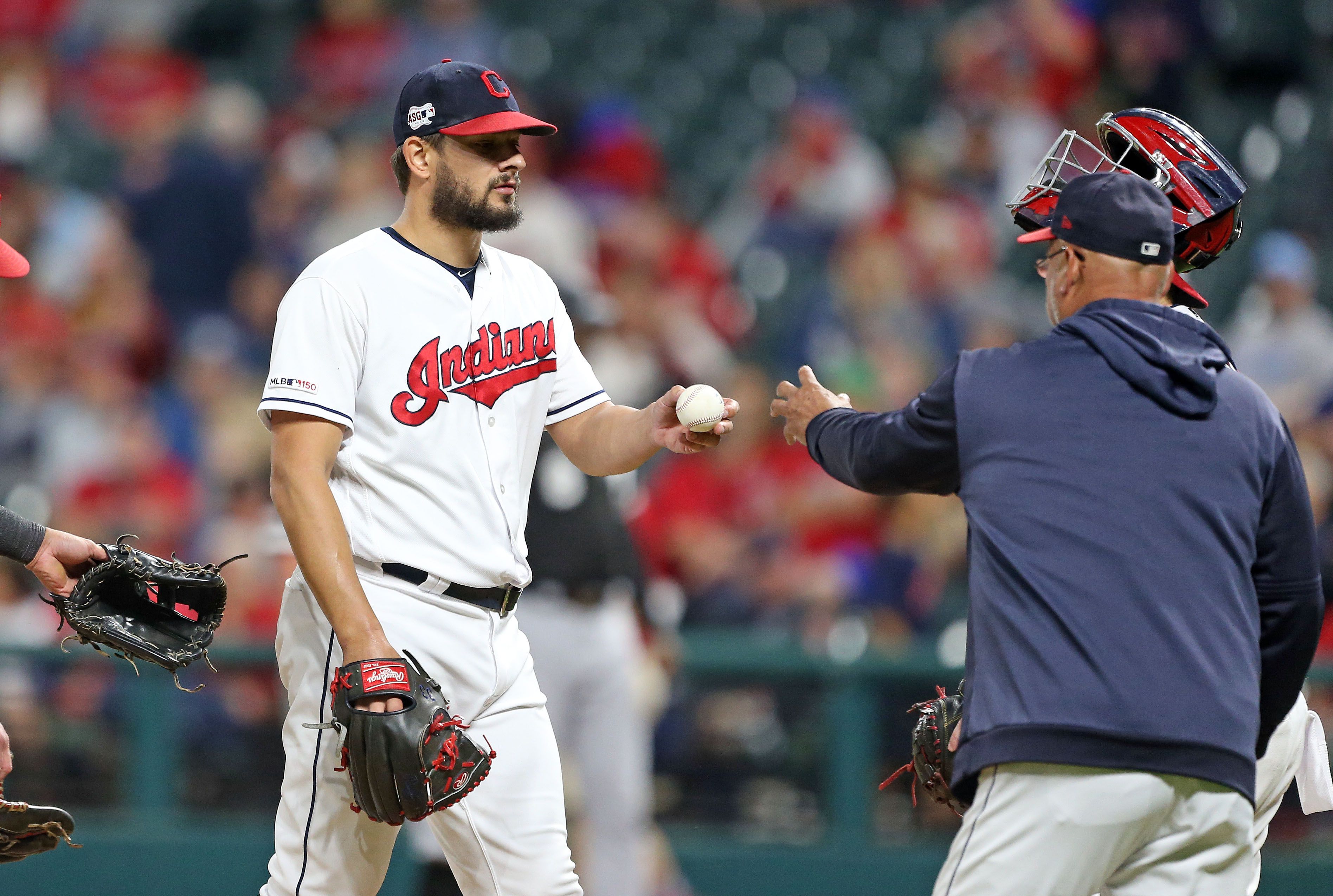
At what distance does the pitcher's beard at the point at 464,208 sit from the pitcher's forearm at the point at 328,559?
66 cm

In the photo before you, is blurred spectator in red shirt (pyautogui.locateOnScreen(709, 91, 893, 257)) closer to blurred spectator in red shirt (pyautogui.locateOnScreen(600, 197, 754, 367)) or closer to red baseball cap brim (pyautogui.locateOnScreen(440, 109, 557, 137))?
blurred spectator in red shirt (pyautogui.locateOnScreen(600, 197, 754, 367))

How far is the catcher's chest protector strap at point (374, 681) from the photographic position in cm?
306

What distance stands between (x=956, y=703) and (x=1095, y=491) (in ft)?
2.66

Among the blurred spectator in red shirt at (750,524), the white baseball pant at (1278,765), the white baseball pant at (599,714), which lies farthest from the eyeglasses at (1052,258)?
the blurred spectator in red shirt at (750,524)

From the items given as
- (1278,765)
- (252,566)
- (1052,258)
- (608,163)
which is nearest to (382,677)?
(1052,258)

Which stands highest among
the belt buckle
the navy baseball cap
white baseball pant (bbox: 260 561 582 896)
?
the navy baseball cap

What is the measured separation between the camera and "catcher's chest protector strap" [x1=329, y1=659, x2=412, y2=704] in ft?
10.0

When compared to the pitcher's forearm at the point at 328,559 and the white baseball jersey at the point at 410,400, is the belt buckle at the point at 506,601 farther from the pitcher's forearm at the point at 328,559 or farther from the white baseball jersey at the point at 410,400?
the pitcher's forearm at the point at 328,559

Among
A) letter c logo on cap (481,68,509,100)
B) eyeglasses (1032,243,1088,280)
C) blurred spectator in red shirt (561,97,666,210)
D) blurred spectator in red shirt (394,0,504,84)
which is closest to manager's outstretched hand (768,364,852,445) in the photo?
eyeglasses (1032,243,1088,280)

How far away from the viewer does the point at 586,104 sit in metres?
9.14

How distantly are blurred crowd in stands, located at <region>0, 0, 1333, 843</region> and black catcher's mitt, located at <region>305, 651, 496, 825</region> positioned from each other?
2858 millimetres

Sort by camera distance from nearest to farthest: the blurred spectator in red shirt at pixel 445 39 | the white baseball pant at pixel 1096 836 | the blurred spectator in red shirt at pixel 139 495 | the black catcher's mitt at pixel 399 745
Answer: the white baseball pant at pixel 1096 836 → the black catcher's mitt at pixel 399 745 → the blurred spectator in red shirt at pixel 139 495 → the blurred spectator in red shirt at pixel 445 39

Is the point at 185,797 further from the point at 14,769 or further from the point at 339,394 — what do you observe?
the point at 339,394

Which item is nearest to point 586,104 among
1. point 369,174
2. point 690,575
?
point 369,174
